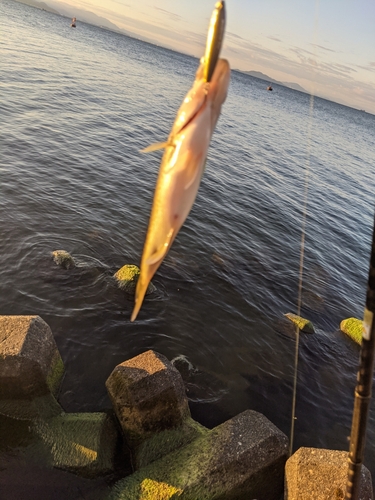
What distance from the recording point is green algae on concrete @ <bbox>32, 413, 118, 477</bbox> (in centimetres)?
658

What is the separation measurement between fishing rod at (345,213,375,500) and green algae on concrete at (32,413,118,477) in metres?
4.11

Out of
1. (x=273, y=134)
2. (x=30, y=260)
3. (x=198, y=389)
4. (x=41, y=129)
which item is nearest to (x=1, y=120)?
(x=41, y=129)

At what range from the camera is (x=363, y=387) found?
3.93 meters

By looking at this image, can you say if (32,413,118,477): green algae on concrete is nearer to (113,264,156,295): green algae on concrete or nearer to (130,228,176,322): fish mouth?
(113,264,156,295): green algae on concrete

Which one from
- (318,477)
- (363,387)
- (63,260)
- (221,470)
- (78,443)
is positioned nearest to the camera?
(363,387)

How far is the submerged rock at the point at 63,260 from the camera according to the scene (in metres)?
12.1

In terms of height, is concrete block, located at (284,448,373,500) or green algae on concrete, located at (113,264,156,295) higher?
concrete block, located at (284,448,373,500)

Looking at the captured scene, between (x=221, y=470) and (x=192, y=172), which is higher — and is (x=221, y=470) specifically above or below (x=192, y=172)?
below

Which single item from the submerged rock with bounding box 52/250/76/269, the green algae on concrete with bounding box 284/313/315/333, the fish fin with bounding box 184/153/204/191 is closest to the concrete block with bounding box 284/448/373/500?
the fish fin with bounding box 184/153/204/191

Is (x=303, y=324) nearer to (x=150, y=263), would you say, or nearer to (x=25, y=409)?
(x=25, y=409)

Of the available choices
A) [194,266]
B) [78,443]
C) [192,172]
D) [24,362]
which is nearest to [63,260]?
[194,266]

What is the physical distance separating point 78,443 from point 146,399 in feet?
4.41

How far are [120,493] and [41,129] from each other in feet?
72.4

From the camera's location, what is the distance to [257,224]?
19.8m
